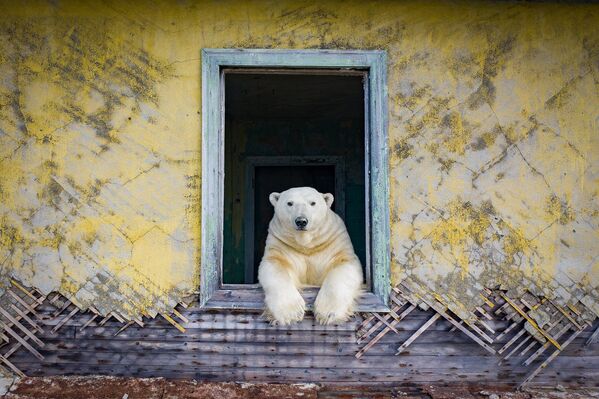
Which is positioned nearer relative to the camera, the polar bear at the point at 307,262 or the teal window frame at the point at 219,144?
the polar bear at the point at 307,262

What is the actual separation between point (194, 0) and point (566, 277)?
293 cm

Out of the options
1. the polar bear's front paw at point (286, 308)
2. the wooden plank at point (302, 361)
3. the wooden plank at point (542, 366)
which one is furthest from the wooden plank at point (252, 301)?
the wooden plank at point (542, 366)

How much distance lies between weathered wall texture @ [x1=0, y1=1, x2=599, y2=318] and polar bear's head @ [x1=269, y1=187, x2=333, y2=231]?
1.70 feet

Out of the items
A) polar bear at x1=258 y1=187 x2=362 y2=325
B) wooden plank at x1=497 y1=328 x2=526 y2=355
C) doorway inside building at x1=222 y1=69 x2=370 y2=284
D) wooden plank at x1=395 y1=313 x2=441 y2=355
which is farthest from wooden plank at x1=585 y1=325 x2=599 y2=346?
doorway inside building at x1=222 y1=69 x2=370 y2=284

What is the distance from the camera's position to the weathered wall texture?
349 cm

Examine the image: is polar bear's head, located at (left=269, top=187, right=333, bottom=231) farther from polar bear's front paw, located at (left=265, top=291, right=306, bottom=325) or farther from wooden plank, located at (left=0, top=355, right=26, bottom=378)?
wooden plank, located at (left=0, top=355, right=26, bottom=378)

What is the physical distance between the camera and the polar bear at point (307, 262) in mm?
3275

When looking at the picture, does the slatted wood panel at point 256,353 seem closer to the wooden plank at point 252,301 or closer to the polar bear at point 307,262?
the wooden plank at point 252,301

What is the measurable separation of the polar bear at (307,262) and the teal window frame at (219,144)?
0.17 metres

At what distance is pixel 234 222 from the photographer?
21.2ft

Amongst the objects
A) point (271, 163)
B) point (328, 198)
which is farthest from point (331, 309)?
point (271, 163)

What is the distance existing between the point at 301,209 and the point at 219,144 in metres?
0.66

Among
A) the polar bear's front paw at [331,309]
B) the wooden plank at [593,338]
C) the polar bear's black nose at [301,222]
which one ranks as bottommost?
the wooden plank at [593,338]

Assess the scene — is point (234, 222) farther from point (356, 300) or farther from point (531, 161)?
point (531, 161)
